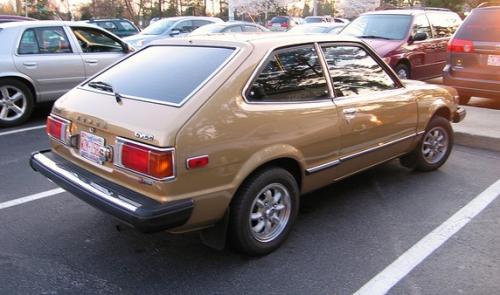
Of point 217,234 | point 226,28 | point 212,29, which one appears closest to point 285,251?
point 217,234

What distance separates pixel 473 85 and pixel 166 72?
5686 mm

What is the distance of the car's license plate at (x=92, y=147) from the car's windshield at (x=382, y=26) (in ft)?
25.0

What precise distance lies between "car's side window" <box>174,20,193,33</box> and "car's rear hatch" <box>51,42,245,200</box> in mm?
11653

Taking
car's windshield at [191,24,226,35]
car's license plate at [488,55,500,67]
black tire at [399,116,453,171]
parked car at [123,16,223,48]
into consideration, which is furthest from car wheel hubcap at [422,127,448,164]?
parked car at [123,16,223,48]

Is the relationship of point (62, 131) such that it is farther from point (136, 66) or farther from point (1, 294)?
point (1, 294)

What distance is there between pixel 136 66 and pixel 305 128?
143 cm

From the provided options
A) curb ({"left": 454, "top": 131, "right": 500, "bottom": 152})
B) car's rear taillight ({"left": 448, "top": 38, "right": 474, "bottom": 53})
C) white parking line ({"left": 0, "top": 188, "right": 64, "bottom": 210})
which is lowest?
white parking line ({"left": 0, "top": 188, "right": 64, "bottom": 210})

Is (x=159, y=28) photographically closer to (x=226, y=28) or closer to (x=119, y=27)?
(x=226, y=28)

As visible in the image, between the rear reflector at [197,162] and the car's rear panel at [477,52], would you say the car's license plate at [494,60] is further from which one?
the rear reflector at [197,162]

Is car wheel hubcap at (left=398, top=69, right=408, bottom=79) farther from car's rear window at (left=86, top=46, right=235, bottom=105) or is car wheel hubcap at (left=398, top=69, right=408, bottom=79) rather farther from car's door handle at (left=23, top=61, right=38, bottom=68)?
car's rear window at (left=86, top=46, right=235, bottom=105)

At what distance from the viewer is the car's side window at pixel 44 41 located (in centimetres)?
738

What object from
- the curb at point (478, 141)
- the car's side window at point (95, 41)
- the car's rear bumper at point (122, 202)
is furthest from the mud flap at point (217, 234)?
the car's side window at point (95, 41)

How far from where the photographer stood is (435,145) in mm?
5242

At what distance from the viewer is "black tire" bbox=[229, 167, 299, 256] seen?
10.7ft
